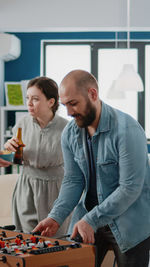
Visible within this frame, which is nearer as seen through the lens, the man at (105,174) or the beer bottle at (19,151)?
the man at (105,174)

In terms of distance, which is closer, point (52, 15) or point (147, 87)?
point (147, 87)

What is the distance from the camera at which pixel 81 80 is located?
5.17 ft

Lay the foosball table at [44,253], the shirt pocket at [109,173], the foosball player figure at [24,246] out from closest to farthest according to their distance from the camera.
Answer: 1. the foosball table at [44,253]
2. the foosball player figure at [24,246]
3. the shirt pocket at [109,173]

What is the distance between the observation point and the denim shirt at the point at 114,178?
150cm

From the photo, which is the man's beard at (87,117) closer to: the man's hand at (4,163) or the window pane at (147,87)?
the window pane at (147,87)

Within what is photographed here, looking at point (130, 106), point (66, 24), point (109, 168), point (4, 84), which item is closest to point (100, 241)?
point (109, 168)

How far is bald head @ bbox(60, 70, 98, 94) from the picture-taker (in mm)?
1566

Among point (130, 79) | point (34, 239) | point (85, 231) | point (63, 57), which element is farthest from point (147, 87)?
point (63, 57)

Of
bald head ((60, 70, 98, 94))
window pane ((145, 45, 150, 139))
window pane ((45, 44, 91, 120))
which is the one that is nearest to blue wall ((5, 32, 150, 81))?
window pane ((45, 44, 91, 120))

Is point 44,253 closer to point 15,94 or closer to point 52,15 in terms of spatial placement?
point 52,15

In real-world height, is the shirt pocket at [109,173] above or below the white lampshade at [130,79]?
below

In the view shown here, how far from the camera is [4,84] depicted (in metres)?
5.70

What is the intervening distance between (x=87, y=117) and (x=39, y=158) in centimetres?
61

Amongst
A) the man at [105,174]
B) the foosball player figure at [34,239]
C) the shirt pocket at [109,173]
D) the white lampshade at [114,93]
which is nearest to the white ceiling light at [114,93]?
the white lampshade at [114,93]
